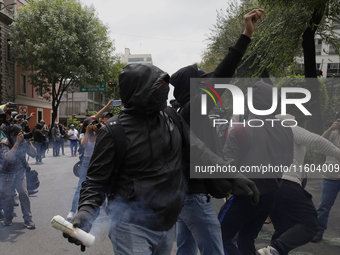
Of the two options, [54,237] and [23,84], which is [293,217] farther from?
[23,84]

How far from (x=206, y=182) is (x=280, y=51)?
6.37 meters

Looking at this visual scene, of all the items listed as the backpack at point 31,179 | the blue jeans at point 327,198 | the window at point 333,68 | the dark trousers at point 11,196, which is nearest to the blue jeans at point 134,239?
the blue jeans at point 327,198

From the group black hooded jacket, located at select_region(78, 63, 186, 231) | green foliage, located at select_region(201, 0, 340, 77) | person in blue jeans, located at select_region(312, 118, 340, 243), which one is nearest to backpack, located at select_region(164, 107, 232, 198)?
black hooded jacket, located at select_region(78, 63, 186, 231)

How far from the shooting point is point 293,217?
2.67 m

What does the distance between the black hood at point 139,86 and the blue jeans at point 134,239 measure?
658mm

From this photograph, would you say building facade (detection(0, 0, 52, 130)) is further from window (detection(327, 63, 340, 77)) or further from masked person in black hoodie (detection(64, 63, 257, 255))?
window (detection(327, 63, 340, 77))

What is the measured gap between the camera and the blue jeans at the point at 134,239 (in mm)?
1586

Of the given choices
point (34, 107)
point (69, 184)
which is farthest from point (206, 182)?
point (34, 107)

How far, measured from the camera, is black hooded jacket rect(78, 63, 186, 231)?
1.60 metres

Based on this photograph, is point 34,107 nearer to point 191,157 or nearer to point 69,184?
point 69,184

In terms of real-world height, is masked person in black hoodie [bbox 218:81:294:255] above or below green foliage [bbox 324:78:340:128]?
below

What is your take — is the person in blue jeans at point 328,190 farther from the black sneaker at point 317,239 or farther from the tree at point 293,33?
the tree at point 293,33

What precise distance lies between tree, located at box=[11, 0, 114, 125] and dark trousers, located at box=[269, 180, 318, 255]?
69.8 feet

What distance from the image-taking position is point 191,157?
195 cm
